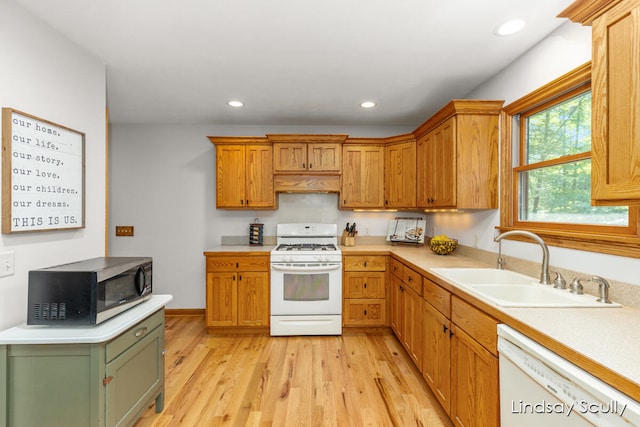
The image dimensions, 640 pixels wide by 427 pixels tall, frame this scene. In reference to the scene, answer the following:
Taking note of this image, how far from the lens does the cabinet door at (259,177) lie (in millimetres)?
3537

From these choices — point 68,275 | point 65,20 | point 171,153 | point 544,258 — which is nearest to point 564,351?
point 544,258

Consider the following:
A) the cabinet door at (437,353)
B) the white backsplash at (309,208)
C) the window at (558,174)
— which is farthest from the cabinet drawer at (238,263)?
the window at (558,174)

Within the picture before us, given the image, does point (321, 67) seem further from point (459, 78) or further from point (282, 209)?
point (282, 209)

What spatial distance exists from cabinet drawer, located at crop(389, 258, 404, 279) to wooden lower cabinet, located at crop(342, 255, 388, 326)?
0.37 feet

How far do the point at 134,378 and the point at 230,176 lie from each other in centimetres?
232

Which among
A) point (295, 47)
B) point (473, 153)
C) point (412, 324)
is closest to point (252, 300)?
point (412, 324)

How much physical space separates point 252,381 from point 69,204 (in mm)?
1859

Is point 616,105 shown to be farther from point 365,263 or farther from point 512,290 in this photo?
point 365,263

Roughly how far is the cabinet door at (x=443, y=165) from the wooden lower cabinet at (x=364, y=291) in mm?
968

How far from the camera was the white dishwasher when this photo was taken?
827mm

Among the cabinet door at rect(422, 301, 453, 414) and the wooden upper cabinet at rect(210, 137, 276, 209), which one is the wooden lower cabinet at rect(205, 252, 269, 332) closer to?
the wooden upper cabinet at rect(210, 137, 276, 209)

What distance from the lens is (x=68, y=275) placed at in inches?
58.5

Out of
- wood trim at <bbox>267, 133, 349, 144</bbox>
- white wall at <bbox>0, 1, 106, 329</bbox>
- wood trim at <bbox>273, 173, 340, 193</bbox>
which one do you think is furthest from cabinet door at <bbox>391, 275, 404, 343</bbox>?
white wall at <bbox>0, 1, 106, 329</bbox>

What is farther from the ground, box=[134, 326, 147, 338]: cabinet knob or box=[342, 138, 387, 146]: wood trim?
box=[342, 138, 387, 146]: wood trim
